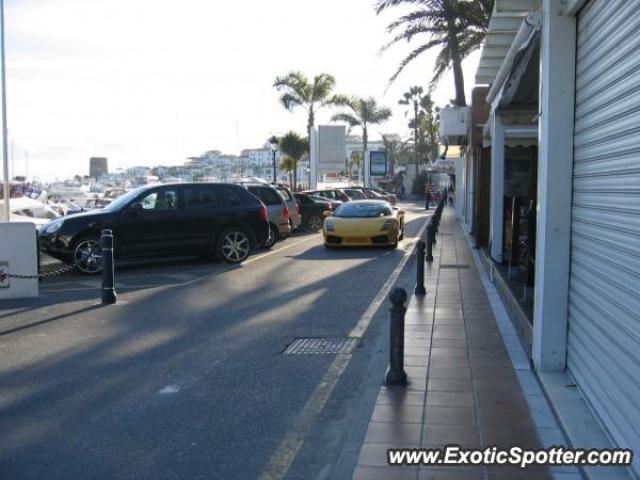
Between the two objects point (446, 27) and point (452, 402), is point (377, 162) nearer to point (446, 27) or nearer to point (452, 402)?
point (446, 27)

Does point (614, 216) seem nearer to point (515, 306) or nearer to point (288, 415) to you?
point (288, 415)

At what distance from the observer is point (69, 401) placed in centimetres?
608

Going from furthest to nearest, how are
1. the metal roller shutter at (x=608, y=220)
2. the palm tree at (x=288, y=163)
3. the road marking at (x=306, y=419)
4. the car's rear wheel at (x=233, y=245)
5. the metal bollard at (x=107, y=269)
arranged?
the palm tree at (x=288, y=163)
the car's rear wheel at (x=233, y=245)
the metal bollard at (x=107, y=269)
the road marking at (x=306, y=419)
the metal roller shutter at (x=608, y=220)

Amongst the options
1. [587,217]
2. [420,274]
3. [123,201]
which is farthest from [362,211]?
[587,217]

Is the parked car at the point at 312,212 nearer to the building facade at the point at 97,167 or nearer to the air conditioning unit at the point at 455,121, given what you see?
the air conditioning unit at the point at 455,121

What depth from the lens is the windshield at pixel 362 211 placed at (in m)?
19.2

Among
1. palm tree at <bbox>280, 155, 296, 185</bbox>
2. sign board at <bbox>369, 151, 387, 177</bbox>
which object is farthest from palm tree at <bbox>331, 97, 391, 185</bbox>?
palm tree at <bbox>280, 155, 296, 185</bbox>

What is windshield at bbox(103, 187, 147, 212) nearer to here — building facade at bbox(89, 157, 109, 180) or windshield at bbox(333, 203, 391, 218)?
windshield at bbox(333, 203, 391, 218)

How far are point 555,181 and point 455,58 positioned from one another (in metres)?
21.8

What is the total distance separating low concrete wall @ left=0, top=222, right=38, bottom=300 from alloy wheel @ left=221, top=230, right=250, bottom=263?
4681 millimetres

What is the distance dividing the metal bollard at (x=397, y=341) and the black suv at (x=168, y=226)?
900 cm

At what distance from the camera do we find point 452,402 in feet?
18.7

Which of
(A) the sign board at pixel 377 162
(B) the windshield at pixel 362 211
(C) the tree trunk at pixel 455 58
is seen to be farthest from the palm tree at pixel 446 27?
(A) the sign board at pixel 377 162

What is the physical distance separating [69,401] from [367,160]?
58678mm
